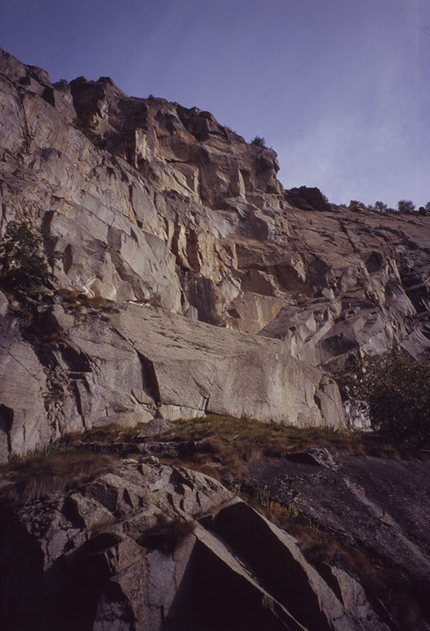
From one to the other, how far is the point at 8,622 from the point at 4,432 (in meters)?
7.17

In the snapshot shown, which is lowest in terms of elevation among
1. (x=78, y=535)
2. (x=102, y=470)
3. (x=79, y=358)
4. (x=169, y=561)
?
(x=169, y=561)

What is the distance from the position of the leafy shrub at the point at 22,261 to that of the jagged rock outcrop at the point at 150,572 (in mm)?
12631

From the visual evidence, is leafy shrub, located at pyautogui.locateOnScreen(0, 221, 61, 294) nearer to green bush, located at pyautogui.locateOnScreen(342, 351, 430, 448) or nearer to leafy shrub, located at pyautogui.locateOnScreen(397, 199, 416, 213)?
green bush, located at pyautogui.locateOnScreen(342, 351, 430, 448)

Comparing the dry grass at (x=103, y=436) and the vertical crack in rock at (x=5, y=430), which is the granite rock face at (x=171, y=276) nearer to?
the vertical crack in rock at (x=5, y=430)

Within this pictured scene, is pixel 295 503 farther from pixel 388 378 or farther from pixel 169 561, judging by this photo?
pixel 388 378

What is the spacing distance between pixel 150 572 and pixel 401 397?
1793 cm

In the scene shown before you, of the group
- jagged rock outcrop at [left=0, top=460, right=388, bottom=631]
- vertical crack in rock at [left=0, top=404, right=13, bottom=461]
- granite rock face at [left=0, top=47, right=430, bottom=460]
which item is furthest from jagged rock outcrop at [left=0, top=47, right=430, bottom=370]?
jagged rock outcrop at [left=0, top=460, right=388, bottom=631]

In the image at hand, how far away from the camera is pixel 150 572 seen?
6.36 meters

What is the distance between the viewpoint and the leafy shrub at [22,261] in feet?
57.9

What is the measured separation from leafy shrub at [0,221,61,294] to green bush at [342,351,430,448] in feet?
62.6

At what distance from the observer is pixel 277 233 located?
137 ft

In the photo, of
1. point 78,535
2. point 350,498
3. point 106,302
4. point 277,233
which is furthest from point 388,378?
point 277,233

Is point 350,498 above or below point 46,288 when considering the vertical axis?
below

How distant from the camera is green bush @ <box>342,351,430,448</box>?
64.4 feet
